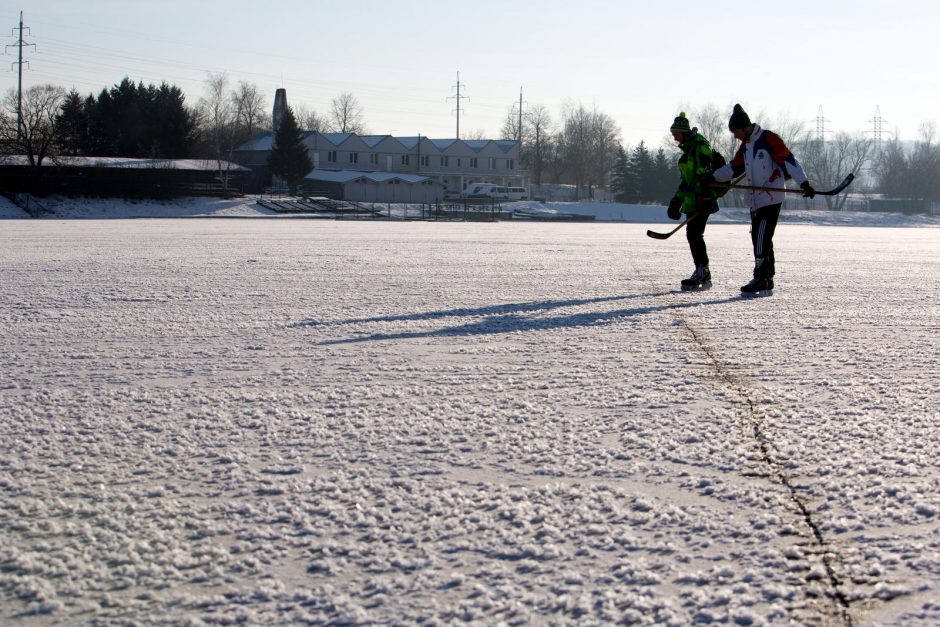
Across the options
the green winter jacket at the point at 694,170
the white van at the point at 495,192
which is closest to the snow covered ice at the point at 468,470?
the green winter jacket at the point at 694,170

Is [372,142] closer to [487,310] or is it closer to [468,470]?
[487,310]

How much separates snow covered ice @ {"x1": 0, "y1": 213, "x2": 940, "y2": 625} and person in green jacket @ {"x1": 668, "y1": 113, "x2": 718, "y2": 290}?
243 centimetres

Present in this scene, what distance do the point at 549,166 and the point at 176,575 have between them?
412ft

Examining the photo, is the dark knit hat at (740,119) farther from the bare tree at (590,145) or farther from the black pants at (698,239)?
the bare tree at (590,145)

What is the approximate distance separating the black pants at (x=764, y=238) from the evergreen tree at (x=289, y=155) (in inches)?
2688

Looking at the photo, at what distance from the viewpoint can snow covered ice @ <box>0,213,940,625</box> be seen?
204cm

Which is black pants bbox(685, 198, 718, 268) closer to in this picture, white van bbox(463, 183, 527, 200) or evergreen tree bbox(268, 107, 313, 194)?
evergreen tree bbox(268, 107, 313, 194)

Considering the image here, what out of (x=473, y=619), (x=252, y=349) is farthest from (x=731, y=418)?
(x=252, y=349)

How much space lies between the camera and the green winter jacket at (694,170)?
29.9 feet

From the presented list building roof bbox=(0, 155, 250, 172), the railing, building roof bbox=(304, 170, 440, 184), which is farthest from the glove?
building roof bbox=(304, 170, 440, 184)

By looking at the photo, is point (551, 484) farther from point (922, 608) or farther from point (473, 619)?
point (922, 608)

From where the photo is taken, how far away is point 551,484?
277 centimetres

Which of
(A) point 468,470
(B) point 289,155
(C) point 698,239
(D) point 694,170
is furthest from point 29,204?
(A) point 468,470

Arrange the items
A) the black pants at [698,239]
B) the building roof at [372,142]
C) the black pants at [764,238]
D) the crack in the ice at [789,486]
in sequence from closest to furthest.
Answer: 1. the crack in the ice at [789,486]
2. the black pants at [764,238]
3. the black pants at [698,239]
4. the building roof at [372,142]
